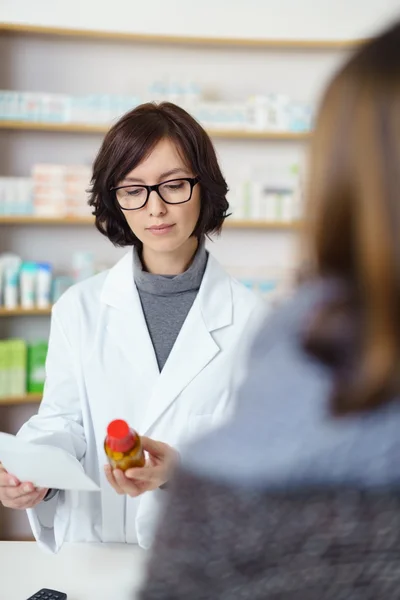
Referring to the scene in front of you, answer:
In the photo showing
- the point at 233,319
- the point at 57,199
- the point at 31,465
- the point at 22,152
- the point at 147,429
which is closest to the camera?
the point at 31,465

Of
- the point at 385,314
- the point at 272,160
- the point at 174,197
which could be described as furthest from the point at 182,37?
the point at 385,314

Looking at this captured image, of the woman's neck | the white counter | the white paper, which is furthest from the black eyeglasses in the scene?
the white counter

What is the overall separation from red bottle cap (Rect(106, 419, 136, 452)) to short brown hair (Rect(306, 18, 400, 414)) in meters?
0.85

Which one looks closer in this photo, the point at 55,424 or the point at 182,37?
the point at 55,424

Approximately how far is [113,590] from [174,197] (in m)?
1.03

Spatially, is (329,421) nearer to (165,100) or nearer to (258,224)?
(258,224)

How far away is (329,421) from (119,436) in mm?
864

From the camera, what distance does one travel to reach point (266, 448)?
0.60 m

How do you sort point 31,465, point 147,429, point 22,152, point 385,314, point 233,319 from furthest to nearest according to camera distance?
point 22,152 → point 233,319 → point 147,429 → point 31,465 → point 385,314

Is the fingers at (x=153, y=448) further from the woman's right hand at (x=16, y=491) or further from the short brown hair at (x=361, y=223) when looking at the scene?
the short brown hair at (x=361, y=223)

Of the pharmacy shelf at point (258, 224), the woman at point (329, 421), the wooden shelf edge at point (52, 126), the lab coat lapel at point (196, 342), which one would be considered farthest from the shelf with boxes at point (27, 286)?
the woman at point (329, 421)

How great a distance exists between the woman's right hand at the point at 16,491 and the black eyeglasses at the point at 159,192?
777 millimetres

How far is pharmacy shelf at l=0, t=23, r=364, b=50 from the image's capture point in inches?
149

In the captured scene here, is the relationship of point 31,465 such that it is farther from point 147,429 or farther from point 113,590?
point 147,429
